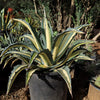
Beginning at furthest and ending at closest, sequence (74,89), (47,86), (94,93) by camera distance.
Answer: (74,89) < (94,93) < (47,86)

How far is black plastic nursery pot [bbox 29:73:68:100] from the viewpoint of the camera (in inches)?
54.7

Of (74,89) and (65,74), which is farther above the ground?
(65,74)

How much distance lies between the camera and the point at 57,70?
1.38 m

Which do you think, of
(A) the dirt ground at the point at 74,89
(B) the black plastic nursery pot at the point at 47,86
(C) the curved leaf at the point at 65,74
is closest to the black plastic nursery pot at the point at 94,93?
(A) the dirt ground at the point at 74,89

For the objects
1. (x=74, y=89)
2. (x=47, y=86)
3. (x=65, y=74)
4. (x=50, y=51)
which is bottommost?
(x=74, y=89)

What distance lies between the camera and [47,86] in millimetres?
1424

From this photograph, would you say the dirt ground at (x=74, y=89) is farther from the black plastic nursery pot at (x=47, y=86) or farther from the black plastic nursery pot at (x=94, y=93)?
the black plastic nursery pot at (x=47, y=86)

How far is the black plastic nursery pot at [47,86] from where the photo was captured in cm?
139

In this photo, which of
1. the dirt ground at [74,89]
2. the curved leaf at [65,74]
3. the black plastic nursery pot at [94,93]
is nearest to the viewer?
the curved leaf at [65,74]

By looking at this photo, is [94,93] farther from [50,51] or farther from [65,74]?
[50,51]

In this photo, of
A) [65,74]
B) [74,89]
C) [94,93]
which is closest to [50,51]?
[65,74]

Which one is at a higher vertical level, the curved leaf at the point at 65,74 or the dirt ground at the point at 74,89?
the curved leaf at the point at 65,74

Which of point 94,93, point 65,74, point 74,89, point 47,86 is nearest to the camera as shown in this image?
point 65,74

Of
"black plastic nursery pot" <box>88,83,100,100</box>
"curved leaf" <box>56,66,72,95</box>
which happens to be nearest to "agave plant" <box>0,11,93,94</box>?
"curved leaf" <box>56,66,72,95</box>
